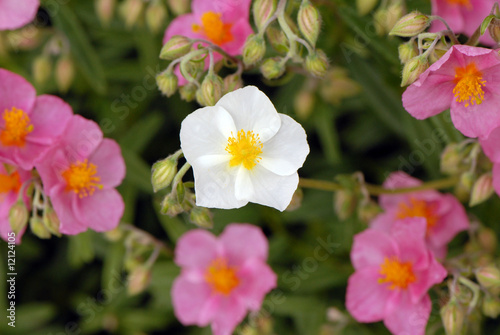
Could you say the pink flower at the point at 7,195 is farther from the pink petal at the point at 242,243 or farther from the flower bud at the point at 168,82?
the pink petal at the point at 242,243

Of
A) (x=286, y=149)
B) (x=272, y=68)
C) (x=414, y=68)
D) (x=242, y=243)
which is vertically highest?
(x=414, y=68)

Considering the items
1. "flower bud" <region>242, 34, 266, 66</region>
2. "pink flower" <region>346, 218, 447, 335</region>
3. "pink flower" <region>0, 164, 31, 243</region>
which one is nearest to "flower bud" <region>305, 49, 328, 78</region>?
"flower bud" <region>242, 34, 266, 66</region>

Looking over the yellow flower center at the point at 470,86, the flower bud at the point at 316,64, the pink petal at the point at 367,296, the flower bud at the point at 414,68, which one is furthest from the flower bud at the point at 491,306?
the flower bud at the point at 316,64

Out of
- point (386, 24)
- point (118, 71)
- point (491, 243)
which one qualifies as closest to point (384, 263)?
point (491, 243)

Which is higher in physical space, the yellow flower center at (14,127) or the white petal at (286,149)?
the white petal at (286,149)

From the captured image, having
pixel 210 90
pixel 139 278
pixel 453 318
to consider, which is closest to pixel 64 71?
pixel 139 278

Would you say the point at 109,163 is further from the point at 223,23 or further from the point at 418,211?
the point at 418,211

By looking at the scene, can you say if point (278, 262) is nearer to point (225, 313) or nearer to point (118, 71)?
point (225, 313)
